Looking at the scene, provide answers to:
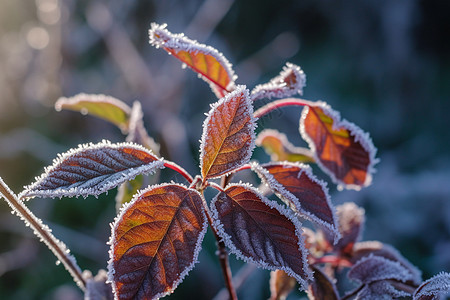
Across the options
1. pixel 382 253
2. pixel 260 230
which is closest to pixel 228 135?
pixel 260 230

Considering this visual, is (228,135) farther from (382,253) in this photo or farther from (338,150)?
(382,253)

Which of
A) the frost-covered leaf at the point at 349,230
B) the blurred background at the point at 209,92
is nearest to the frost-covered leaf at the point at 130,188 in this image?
the frost-covered leaf at the point at 349,230

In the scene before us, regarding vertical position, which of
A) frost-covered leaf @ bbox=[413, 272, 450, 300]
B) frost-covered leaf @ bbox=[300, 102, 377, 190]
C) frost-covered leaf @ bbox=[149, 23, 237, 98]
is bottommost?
frost-covered leaf @ bbox=[413, 272, 450, 300]

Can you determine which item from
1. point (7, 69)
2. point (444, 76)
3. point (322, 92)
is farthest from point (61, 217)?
point (444, 76)

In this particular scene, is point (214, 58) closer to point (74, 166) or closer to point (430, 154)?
point (74, 166)

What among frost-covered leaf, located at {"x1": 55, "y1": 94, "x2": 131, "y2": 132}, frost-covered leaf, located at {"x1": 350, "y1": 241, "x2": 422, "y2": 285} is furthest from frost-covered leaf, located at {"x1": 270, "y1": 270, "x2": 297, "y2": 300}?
frost-covered leaf, located at {"x1": 55, "y1": 94, "x2": 131, "y2": 132}

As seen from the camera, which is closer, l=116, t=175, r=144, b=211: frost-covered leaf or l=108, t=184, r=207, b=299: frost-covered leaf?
l=108, t=184, r=207, b=299: frost-covered leaf

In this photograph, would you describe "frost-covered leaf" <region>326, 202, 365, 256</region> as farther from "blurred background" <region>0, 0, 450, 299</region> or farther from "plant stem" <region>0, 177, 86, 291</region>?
"plant stem" <region>0, 177, 86, 291</region>

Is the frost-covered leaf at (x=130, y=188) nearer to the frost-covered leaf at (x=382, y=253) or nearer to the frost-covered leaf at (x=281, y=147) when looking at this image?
the frost-covered leaf at (x=281, y=147)
